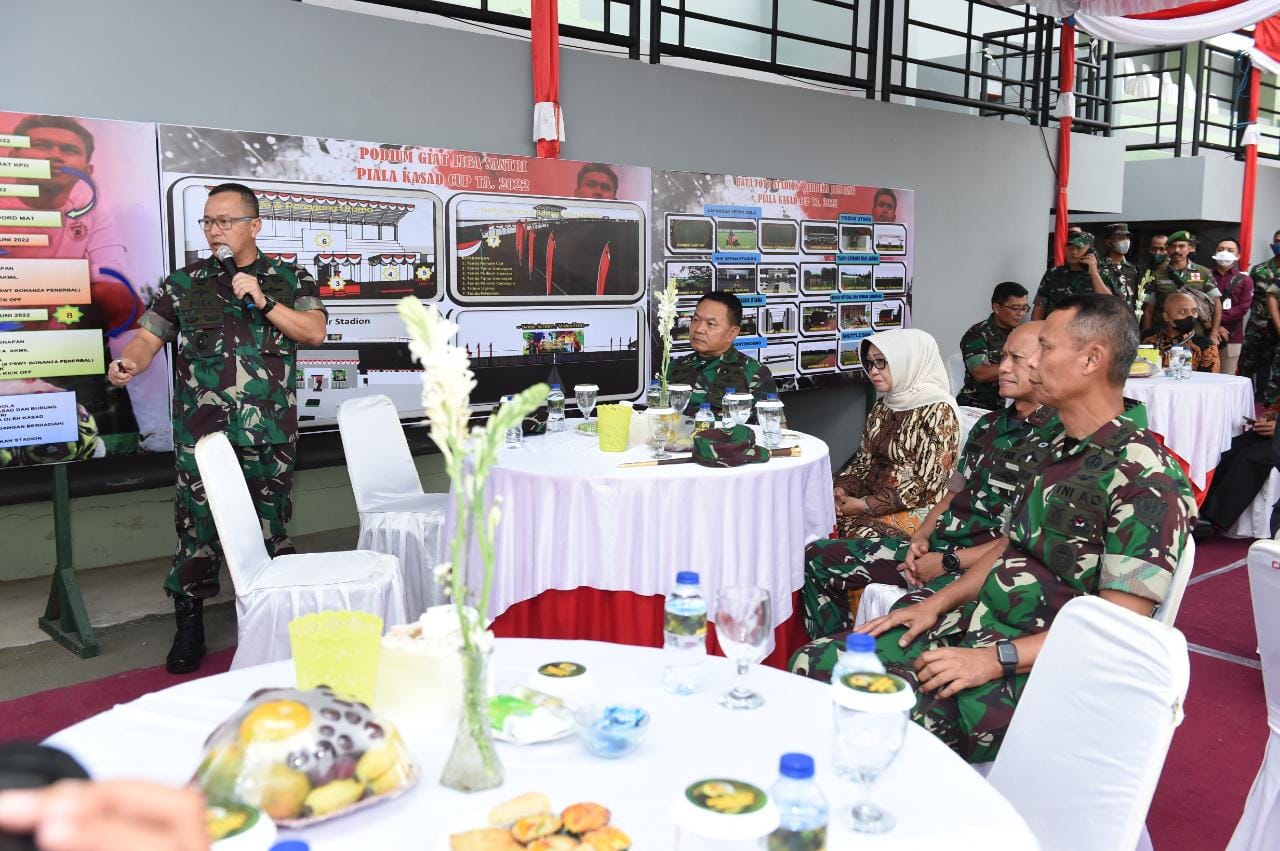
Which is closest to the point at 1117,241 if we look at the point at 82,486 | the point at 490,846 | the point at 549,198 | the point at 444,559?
the point at 549,198

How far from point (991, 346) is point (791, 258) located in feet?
4.82

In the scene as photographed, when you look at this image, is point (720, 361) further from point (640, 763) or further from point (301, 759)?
point (301, 759)

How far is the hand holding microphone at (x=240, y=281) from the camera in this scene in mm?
3449

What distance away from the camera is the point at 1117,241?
28.1 ft

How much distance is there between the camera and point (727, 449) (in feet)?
10.1

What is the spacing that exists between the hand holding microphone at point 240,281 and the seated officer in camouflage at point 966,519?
219 centimetres

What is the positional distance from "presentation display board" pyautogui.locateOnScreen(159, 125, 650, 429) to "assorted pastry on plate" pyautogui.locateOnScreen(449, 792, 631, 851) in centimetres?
302

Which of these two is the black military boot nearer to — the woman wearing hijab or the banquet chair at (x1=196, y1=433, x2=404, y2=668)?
the banquet chair at (x1=196, y1=433, x2=404, y2=668)

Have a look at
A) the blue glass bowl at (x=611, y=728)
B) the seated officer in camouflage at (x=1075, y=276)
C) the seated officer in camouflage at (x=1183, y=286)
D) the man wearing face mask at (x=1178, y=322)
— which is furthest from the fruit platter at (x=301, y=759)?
the seated officer in camouflage at (x=1183, y=286)

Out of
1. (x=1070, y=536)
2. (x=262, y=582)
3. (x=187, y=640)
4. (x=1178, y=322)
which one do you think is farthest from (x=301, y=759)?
(x=1178, y=322)

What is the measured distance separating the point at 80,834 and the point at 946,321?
7.86 m

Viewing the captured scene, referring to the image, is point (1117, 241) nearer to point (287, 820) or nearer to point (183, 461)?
point (183, 461)

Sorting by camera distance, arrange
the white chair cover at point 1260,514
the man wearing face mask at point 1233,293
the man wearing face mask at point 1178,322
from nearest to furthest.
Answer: the white chair cover at point 1260,514 → the man wearing face mask at point 1178,322 → the man wearing face mask at point 1233,293

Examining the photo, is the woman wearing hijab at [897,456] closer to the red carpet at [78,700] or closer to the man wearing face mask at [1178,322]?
the red carpet at [78,700]
